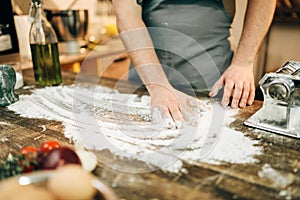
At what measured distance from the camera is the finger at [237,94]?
936 millimetres

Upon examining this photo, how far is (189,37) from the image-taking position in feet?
3.88

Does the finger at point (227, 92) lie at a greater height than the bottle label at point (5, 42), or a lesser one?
lesser

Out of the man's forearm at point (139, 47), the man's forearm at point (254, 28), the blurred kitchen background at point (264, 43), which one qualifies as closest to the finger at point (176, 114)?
the man's forearm at point (139, 47)

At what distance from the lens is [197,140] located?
73 centimetres

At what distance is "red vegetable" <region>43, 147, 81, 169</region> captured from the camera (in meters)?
0.51

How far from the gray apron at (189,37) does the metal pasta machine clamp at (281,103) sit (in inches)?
16.9

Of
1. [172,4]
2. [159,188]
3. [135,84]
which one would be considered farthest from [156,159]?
[172,4]

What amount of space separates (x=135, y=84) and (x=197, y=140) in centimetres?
52

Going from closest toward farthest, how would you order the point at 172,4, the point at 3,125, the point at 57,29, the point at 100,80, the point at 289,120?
the point at 289,120, the point at 3,125, the point at 172,4, the point at 100,80, the point at 57,29

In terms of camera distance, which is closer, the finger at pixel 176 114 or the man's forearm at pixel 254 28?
the finger at pixel 176 114

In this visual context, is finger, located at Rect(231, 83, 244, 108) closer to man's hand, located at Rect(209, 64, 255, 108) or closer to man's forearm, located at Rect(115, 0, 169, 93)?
man's hand, located at Rect(209, 64, 255, 108)

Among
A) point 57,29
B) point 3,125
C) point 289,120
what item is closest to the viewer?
point 289,120

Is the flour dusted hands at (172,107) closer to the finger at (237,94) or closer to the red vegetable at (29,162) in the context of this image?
the finger at (237,94)

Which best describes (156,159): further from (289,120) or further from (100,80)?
(100,80)
